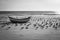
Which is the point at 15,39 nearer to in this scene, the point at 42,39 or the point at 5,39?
the point at 5,39

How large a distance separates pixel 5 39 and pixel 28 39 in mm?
503

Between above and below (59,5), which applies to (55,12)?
below

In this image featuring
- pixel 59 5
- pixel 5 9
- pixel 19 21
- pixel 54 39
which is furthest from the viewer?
pixel 5 9

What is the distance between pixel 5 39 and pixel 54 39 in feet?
3.50

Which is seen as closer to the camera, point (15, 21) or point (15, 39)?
point (15, 39)

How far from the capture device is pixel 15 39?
177 cm

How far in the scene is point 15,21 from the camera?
11.5ft

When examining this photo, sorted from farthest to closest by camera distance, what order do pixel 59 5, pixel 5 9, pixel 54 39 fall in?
pixel 5 9 → pixel 59 5 → pixel 54 39

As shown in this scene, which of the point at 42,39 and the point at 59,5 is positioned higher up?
the point at 59,5

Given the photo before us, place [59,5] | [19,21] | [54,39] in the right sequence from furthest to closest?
1. [59,5]
2. [19,21]
3. [54,39]

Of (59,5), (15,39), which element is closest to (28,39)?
(15,39)

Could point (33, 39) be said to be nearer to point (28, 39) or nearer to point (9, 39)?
point (28, 39)

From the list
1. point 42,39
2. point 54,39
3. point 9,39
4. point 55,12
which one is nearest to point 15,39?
point 9,39

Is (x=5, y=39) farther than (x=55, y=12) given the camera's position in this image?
No
